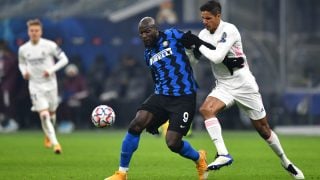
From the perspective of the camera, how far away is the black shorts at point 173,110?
12195 mm

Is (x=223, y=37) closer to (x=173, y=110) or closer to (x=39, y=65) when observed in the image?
(x=173, y=110)

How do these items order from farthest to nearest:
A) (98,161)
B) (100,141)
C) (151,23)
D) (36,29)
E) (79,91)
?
(79,91) < (100,141) < (36,29) < (98,161) < (151,23)

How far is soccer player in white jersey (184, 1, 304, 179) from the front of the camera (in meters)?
12.5

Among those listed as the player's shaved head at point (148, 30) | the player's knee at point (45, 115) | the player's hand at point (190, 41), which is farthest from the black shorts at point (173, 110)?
the player's knee at point (45, 115)

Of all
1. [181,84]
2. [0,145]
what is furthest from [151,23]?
[0,145]

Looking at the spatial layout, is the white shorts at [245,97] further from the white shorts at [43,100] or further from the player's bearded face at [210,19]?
the white shorts at [43,100]

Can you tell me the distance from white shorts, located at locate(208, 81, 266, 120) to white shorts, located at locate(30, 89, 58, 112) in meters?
6.54

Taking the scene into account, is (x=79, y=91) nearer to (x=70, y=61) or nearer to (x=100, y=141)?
(x=70, y=61)

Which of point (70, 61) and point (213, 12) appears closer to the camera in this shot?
point (213, 12)

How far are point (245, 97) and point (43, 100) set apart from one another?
681 centimetres

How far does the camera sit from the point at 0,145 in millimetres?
20328

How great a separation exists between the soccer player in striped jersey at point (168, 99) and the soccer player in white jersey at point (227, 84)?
0.33 metres

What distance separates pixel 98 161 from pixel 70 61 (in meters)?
12.4

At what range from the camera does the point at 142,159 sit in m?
16.5
